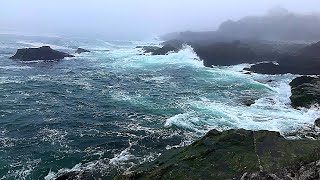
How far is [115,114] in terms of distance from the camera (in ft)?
130

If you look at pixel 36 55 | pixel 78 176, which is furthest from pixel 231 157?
pixel 36 55

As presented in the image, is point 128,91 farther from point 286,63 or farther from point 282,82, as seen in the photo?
point 286,63

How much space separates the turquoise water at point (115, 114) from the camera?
2789cm

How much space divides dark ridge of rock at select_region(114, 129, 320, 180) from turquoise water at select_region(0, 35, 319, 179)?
4.87m

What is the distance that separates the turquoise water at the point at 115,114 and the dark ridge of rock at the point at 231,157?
4.87m

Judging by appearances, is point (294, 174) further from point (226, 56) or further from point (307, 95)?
point (226, 56)

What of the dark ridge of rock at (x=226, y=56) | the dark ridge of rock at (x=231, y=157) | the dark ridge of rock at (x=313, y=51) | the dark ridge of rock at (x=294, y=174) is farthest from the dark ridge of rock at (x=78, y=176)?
the dark ridge of rock at (x=313, y=51)

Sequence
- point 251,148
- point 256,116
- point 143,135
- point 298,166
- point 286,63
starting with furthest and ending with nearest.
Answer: point 286,63 < point 256,116 < point 143,135 < point 251,148 < point 298,166

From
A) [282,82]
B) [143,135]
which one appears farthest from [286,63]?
[143,135]

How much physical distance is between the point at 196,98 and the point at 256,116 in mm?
10970

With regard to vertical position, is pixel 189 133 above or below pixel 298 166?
below

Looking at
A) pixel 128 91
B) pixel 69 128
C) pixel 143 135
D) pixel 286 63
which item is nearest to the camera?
pixel 143 135

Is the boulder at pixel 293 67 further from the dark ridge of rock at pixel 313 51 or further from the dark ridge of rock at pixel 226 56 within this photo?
the dark ridge of rock at pixel 226 56

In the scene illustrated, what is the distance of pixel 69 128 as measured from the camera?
3484 centimetres
